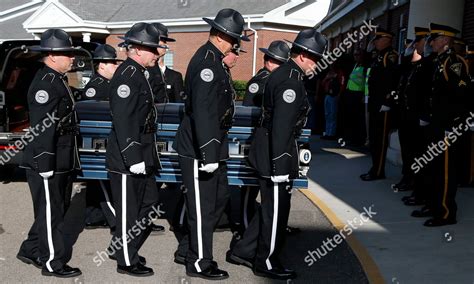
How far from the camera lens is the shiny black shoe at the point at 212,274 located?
437 centimetres

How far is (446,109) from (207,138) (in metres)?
2.87

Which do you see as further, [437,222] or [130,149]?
[437,222]

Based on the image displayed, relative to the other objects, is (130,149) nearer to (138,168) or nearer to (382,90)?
(138,168)

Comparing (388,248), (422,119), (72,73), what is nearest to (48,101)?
(388,248)

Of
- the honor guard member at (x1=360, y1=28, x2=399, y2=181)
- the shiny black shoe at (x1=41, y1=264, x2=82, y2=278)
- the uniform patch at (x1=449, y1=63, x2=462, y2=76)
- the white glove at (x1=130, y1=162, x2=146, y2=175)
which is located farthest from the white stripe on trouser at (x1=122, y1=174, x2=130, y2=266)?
the honor guard member at (x1=360, y1=28, x2=399, y2=181)

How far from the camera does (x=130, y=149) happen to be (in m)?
4.17

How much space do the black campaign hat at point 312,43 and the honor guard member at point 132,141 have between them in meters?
1.18

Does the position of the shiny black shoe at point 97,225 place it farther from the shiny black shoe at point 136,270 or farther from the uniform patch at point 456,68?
the uniform patch at point 456,68

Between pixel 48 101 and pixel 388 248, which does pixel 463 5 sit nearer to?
pixel 388 248

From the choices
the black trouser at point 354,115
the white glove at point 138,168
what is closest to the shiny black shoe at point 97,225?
the white glove at point 138,168

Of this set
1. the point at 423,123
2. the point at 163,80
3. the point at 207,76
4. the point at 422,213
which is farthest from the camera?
the point at 163,80

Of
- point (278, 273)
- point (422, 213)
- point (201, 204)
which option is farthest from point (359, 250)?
point (201, 204)

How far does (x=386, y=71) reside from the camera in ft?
24.2

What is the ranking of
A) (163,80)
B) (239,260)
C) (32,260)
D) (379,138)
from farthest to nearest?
1. (379,138)
2. (163,80)
3. (239,260)
4. (32,260)
